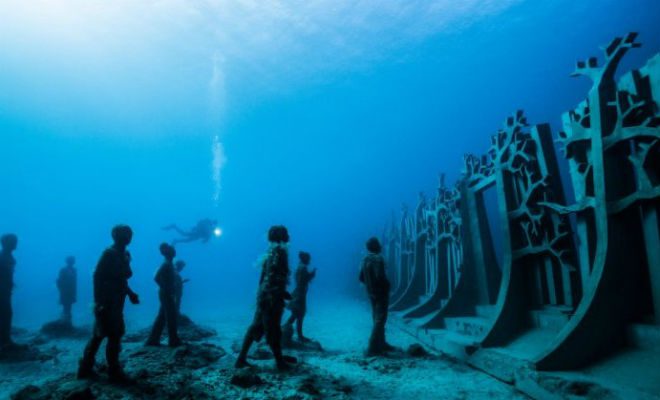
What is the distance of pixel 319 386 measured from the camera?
4.43m

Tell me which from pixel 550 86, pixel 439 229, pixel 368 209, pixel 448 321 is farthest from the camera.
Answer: pixel 368 209

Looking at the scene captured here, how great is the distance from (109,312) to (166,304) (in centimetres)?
331

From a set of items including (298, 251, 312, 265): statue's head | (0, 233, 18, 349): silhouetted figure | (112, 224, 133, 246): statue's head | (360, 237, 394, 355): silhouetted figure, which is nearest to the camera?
(112, 224, 133, 246): statue's head

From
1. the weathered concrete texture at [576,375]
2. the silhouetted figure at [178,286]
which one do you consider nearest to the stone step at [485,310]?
the weathered concrete texture at [576,375]

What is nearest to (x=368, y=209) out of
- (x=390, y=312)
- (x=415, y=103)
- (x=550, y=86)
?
(x=415, y=103)

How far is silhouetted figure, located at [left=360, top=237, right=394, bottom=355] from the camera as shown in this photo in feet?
21.5

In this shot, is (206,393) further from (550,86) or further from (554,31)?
(550,86)

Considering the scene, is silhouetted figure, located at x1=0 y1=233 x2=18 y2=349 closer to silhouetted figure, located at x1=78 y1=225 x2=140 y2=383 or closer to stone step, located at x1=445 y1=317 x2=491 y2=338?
silhouetted figure, located at x1=78 y1=225 x2=140 y2=383

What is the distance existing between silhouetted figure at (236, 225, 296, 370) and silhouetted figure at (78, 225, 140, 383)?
1844 mm

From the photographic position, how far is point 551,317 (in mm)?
5242

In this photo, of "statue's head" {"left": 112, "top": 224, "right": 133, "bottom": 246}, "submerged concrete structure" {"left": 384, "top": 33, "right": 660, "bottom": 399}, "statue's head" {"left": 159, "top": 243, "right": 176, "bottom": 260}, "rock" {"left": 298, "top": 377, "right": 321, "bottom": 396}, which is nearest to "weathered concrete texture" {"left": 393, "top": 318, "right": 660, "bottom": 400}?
"submerged concrete structure" {"left": 384, "top": 33, "right": 660, "bottom": 399}

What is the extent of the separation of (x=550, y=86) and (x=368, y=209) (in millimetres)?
100118

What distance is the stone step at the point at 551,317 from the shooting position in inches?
Result: 199

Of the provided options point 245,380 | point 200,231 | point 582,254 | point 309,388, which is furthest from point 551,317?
point 200,231
